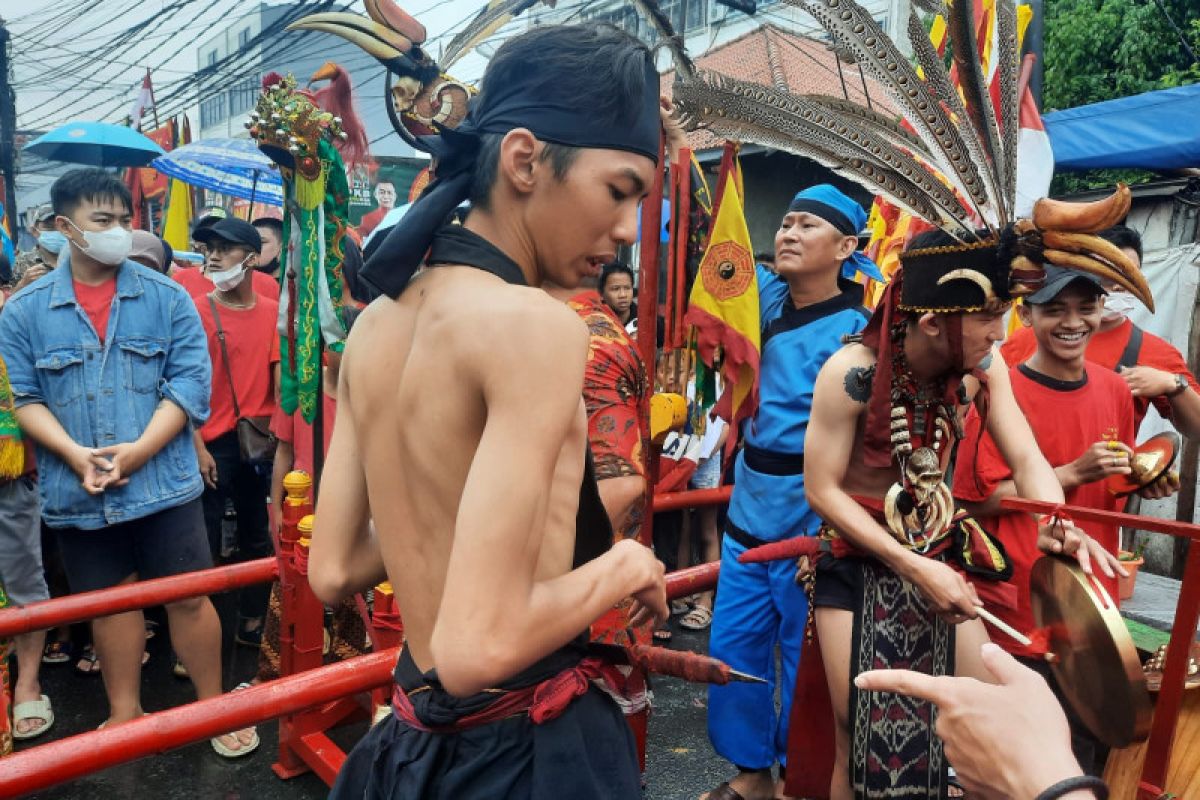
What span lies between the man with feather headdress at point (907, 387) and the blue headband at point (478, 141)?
1265mm

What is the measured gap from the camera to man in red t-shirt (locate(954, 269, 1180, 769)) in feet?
10.0

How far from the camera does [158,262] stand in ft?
17.2

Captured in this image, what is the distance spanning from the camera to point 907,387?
2486 mm

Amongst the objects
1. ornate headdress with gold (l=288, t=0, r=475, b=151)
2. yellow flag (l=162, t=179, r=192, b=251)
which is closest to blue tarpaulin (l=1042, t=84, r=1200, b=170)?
ornate headdress with gold (l=288, t=0, r=475, b=151)

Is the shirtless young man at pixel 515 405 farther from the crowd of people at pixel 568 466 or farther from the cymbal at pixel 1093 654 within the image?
the cymbal at pixel 1093 654

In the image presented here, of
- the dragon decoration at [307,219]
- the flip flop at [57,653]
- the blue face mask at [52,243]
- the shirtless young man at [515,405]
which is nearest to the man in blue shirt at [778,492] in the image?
the dragon decoration at [307,219]

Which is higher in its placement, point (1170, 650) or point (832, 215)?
point (832, 215)

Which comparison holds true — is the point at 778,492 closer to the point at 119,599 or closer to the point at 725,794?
the point at 725,794

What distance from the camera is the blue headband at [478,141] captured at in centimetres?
130

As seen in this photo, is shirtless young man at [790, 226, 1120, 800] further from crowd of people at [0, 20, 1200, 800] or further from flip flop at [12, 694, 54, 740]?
flip flop at [12, 694, 54, 740]

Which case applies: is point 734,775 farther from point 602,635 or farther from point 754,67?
point 754,67

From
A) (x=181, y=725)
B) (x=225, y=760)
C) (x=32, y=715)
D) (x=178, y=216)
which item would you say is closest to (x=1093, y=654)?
(x=181, y=725)

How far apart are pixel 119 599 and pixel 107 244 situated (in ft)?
5.27

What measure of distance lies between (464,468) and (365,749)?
0.66 meters
